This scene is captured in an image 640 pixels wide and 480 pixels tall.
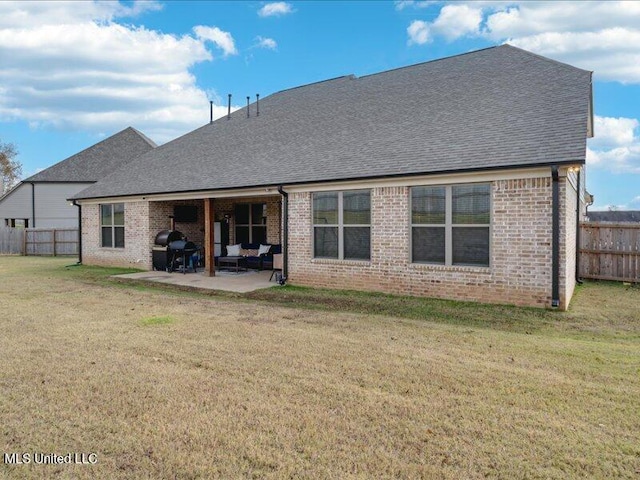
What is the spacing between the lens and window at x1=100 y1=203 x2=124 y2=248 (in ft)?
56.5

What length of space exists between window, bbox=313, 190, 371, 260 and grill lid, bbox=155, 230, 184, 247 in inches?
250

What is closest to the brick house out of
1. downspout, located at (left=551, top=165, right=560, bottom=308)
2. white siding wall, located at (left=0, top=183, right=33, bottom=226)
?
downspout, located at (left=551, top=165, right=560, bottom=308)

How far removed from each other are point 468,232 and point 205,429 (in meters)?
7.11

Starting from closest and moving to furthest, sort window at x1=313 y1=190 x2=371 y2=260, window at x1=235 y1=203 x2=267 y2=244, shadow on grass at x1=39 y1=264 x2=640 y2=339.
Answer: shadow on grass at x1=39 y1=264 x2=640 y2=339
window at x1=313 y1=190 x2=371 y2=260
window at x1=235 y1=203 x2=267 y2=244

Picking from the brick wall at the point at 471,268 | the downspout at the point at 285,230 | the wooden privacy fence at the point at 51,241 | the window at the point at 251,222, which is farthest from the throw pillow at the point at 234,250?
the wooden privacy fence at the point at 51,241

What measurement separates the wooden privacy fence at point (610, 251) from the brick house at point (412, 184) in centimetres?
83

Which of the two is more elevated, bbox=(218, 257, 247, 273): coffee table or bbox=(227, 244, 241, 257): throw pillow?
bbox=(227, 244, 241, 257): throw pillow

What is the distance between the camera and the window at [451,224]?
9.12m

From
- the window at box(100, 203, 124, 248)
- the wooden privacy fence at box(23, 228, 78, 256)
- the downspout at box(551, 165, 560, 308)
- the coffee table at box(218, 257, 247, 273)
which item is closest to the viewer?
the downspout at box(551, 165, 560, 308)

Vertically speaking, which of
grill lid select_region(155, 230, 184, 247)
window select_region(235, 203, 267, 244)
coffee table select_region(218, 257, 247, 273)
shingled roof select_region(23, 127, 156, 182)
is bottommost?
coffee table select_region(218, 257, 247, 273)

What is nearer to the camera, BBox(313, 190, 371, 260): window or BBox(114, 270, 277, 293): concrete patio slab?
BBox(313, 190, 371, 260): window

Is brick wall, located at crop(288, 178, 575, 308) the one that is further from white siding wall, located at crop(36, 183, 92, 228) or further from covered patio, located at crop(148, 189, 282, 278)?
white siding wall, located at crop(36, 183, 92, 228)

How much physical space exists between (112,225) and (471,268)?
45.3 ft

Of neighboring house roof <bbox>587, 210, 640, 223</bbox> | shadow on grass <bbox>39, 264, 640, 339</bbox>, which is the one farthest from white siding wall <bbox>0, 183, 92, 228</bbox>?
neighboring house roof <bbox>587, 210, 640, 223</bbox>
